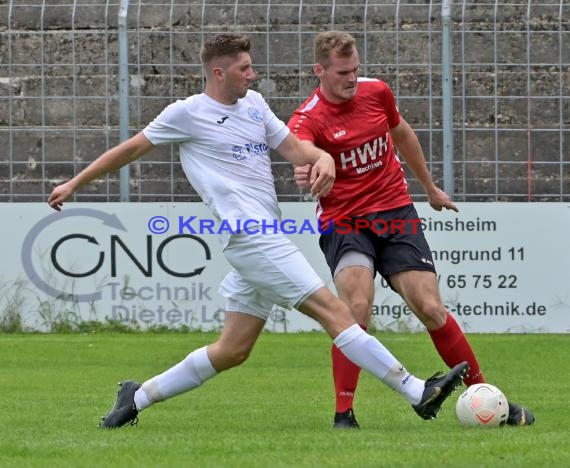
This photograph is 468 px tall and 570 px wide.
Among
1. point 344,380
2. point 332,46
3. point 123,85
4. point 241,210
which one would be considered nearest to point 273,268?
point 241,210

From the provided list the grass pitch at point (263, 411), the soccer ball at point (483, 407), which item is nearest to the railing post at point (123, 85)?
the grass pitch at point (263, 411)

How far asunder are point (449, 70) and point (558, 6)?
124 centimetres

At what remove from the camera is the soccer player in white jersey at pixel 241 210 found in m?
7.19

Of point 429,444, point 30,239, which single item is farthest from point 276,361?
point 429,444

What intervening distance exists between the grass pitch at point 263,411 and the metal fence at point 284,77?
5.76 ft

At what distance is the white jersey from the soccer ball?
4.21ft

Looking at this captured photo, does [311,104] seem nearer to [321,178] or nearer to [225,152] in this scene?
[225,152]

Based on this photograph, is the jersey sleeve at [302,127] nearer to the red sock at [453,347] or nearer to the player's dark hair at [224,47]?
the player's dark hair at [224,47]

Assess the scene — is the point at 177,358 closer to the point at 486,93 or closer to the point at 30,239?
the point at 30,239

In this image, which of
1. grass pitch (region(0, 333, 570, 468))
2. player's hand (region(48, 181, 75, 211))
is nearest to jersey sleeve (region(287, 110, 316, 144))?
player's hand (region(48, 181, 75, 211))

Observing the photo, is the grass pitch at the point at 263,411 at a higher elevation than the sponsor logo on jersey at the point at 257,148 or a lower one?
lower

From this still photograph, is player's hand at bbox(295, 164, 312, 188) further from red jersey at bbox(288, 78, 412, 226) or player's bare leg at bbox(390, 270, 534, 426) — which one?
player's bare leg at bbox(390, 270, 534, 426)

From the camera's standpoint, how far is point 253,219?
7266 mm

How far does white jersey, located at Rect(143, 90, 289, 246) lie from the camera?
7328 millimetres
